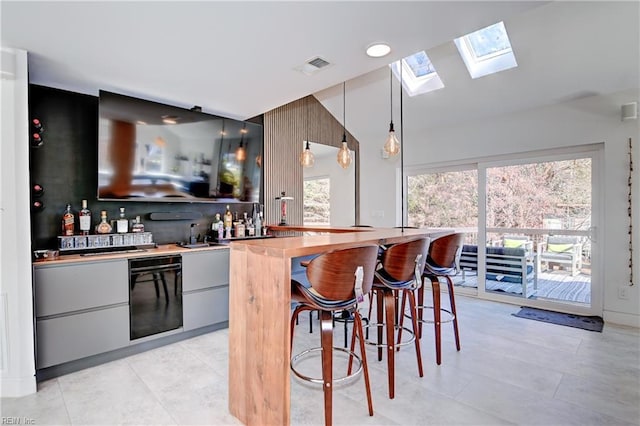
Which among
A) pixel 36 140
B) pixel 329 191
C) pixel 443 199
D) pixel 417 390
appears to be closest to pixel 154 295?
pixel 36 140

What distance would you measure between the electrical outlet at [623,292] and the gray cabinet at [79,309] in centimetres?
494

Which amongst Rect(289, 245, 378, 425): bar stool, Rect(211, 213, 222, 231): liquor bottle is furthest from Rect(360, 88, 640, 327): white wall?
Rect(289, 245, 378, 425): bar stool

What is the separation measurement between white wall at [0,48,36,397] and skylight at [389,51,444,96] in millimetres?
3744

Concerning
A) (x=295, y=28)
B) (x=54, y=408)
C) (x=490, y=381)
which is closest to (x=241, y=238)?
(x=54, y=408)

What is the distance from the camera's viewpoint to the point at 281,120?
15.1 ft

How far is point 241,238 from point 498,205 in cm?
348

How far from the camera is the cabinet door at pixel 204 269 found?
3092 millimetres

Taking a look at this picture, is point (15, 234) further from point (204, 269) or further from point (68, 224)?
point (204, 269)

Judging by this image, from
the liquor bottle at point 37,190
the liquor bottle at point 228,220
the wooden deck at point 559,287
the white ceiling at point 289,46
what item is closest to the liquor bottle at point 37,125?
the white ceiling at point 289,46

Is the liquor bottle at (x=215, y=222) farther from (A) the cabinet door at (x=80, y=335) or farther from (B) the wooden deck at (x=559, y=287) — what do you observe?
(B) the wooden deck at (x=559, y=287)

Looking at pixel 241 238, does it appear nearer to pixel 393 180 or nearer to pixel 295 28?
pixel 295 28

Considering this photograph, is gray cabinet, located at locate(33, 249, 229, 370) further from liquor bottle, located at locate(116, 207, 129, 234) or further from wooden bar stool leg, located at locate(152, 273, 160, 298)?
liquor bottle, located at locate(116, 207, 129, 234)

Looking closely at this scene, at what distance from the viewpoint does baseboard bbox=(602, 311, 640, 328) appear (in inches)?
134

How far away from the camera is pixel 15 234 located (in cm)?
219
